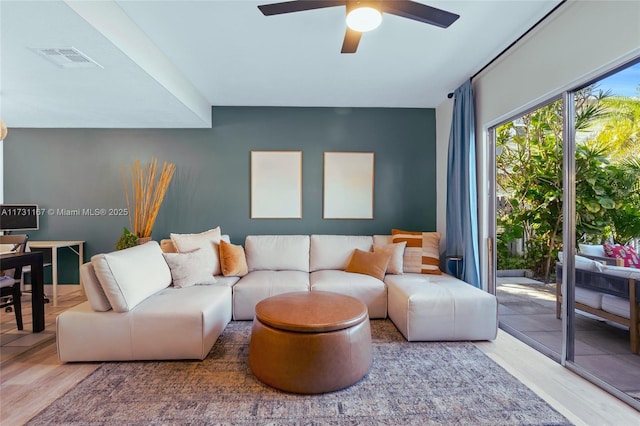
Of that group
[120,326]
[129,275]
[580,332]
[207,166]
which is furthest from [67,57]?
[580,332]

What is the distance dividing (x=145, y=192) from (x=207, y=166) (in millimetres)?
885

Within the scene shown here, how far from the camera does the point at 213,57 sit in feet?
8.92

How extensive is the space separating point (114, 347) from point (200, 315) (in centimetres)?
66

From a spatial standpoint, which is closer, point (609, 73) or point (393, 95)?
point (609, 73)

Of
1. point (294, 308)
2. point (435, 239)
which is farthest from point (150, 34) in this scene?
point (435, 239)

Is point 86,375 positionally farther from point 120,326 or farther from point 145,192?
point 145,192

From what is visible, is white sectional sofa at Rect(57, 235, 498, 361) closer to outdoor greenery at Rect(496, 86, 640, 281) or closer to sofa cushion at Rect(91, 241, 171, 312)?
sofa cushion at Rect(91, 241, 171, 312)

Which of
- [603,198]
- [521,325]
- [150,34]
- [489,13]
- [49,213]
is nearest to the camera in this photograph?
[603,198]

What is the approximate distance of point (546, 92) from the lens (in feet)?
7.36

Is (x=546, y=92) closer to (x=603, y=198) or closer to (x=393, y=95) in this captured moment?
(x=603, y=198)

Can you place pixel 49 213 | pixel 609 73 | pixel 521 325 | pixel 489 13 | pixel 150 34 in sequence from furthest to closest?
1. pixel 49 213
2. pixel 521 325
3. pixel 150 34
4. pixel 489 13
5. pixel 609 73

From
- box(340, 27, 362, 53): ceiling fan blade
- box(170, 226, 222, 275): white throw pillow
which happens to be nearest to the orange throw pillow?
box(170, 226, 222, 275): white throw pillow

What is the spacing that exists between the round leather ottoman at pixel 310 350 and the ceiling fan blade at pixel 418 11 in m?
1.91

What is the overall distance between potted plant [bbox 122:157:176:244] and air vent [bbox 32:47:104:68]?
1.69m
